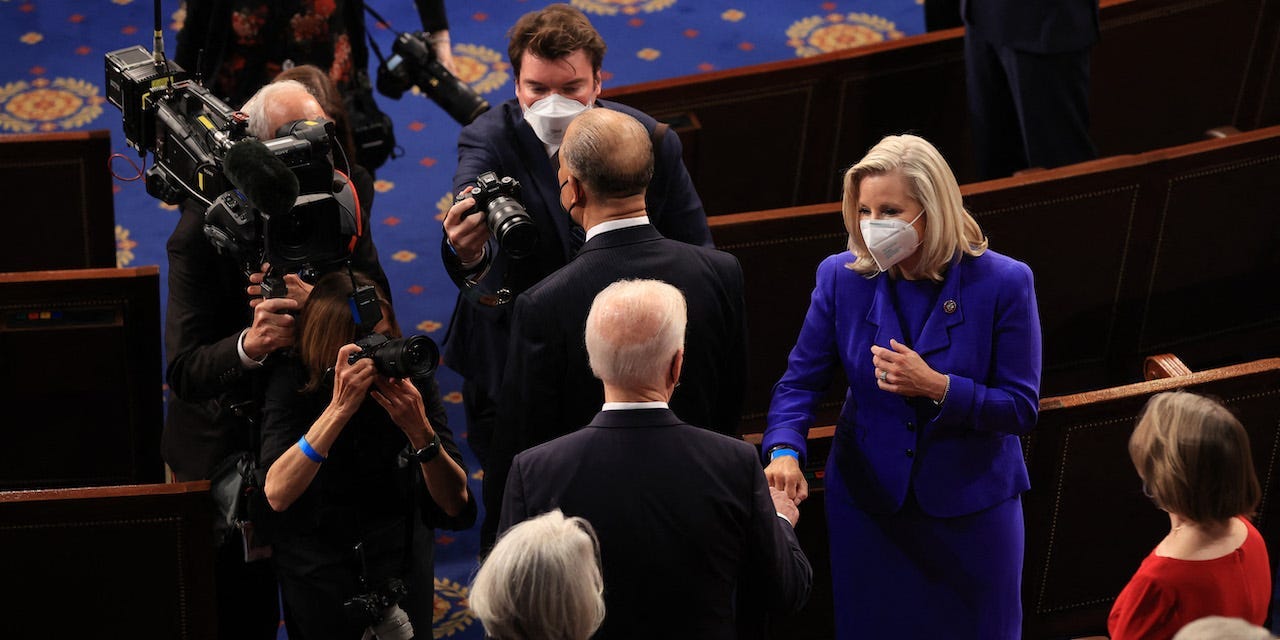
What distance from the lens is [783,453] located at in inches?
112

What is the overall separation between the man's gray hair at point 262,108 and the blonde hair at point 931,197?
1325 mm

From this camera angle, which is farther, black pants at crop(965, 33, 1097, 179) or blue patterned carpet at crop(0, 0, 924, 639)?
blue patterned carpet at crop(0, 0, 924, 639)

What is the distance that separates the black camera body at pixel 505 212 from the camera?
9.41ft

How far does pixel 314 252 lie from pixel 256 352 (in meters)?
0.25

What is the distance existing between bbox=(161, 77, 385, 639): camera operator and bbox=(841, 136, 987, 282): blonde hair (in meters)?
1.20

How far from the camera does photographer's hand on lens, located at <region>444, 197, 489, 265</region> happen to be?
2.98 m

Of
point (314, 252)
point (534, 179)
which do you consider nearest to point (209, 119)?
point (314, 252)

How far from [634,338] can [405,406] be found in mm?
681

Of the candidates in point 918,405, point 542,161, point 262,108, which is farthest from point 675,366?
point 262,108

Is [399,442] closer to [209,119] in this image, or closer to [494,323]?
[494,323]

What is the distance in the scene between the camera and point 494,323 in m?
3.25

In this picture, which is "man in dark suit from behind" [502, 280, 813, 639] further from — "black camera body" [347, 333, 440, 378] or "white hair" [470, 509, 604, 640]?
"black camera body" [347, 333, 440, 378]

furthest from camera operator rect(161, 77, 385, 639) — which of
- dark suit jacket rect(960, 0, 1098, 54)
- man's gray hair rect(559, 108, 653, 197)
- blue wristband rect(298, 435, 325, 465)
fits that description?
dark suit jacket rect(960, 0, 1098, 54)

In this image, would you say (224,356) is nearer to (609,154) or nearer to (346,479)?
(346,479)
